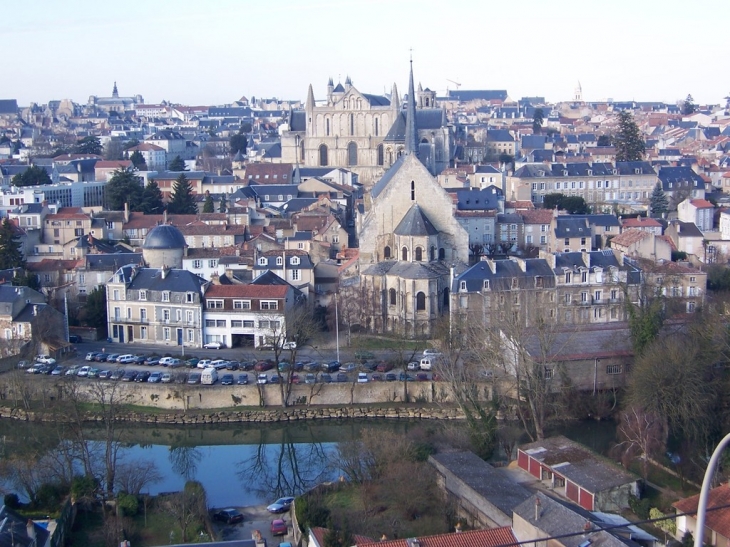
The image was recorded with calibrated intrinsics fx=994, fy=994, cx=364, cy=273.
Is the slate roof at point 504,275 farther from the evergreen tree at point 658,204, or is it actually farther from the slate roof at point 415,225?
the evergreen tree at point 658,204

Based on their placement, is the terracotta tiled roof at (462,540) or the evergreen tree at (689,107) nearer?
the terracotta tiled roof at (462,540)

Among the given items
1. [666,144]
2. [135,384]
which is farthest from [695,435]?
[666,144]

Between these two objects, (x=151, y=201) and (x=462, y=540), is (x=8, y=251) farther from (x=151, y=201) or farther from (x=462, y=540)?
(x=462, y=540)

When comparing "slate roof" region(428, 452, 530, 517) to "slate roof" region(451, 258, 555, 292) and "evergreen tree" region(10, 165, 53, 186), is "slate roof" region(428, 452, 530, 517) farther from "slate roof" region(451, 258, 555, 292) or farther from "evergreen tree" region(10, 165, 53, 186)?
"evergreen tree" region(10, 165, 53, 186)

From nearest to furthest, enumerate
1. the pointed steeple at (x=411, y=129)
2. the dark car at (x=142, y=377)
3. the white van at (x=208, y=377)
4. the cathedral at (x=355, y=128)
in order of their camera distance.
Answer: the white van at (x=208, y=377), the dark car at (x=142, y=377), the pointed steeple at (x=411, y=129), the cathedral at (x=355, y=128)

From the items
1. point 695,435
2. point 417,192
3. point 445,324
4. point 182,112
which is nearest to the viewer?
point 695,435

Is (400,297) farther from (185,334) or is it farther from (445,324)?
(185,334)

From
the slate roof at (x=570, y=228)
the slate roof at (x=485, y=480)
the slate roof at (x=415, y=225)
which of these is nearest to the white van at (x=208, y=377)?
the slate roof at (x=485, y=480)
